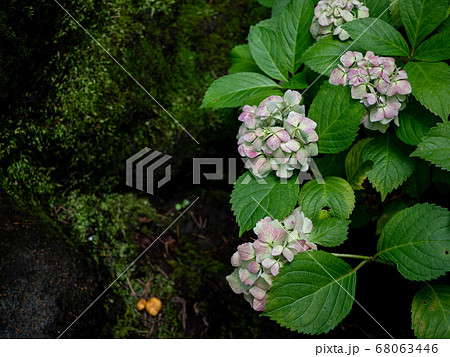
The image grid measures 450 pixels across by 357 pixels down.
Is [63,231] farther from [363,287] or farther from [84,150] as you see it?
[363,287]

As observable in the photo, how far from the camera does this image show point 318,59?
1.62 meters

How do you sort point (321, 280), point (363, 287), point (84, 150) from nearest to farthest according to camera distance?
point (321, 280)
point (363, 287)
point (84, 150)

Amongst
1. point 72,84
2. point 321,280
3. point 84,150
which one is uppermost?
point 72,84

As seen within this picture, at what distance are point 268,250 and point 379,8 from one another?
117cm

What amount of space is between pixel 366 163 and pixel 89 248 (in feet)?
5.69

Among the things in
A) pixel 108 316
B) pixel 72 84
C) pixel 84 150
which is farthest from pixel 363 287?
pixel 72 84

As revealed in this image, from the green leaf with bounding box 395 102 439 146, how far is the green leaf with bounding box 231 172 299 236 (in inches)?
18.3

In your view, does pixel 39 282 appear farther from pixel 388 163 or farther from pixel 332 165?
pixel 388 163

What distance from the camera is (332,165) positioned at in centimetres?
185

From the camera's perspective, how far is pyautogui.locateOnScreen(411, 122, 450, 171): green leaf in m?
1.31

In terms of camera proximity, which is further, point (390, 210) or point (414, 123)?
point (390, 210)

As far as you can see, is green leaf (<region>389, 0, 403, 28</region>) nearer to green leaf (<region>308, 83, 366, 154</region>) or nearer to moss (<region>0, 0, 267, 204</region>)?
green leaf (<region>308, 83, 366, 154</region>)

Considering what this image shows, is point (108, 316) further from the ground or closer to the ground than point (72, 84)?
closer to the ground
